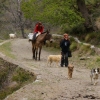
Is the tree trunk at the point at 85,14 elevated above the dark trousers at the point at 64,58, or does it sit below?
above

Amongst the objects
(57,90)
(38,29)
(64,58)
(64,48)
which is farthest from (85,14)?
(57,90)

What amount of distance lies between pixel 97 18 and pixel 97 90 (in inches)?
881

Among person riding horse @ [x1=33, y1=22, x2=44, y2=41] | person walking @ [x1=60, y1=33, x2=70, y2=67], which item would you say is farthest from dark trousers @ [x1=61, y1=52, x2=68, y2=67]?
person riding horse @ [x1=33, y1=22, x2=44, y2=41]

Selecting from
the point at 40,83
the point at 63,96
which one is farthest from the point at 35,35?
the point at 63,96

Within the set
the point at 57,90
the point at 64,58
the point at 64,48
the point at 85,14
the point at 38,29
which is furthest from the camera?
the point at 85,14

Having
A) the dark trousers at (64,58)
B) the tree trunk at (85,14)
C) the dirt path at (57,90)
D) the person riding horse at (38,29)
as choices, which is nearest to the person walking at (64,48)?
the dark trousers at (64,58)

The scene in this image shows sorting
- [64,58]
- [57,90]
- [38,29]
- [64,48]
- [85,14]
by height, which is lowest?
[64,58]

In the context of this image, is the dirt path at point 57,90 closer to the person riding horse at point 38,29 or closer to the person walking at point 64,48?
the person walking at point 64,48

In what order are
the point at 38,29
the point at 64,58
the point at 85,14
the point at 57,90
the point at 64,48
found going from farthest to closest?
the point at 85,14, the point at 38,29, the point at 64,58, the point at 64,48, the point at 57,90

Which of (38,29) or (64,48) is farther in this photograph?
Answer: (38,29)

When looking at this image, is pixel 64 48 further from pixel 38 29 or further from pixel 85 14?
pixel 85 14

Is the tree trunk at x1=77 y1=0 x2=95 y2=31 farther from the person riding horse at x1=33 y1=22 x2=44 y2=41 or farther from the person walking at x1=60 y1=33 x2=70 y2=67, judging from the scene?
the person walking at x1=60 y1=33 x2=70 y2=67

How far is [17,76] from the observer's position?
19141mm

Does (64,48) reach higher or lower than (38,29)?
lower
